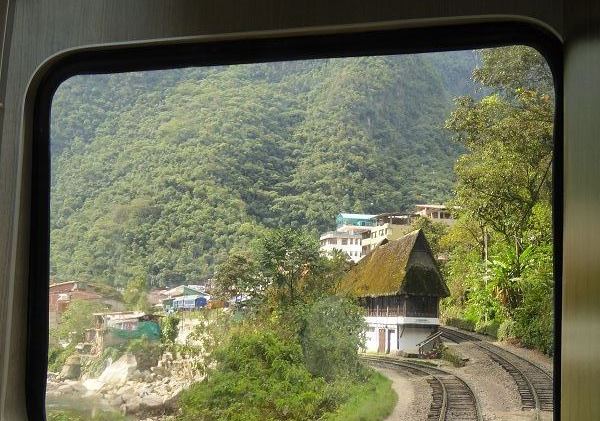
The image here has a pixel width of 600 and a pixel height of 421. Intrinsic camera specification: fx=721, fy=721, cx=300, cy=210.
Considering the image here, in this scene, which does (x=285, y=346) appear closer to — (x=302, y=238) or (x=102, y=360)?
(x=302, y=238)

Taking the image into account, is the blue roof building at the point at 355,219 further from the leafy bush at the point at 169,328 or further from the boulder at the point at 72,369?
the boulder at the point at 72,369

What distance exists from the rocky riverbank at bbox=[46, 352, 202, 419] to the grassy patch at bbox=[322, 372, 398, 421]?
407mm

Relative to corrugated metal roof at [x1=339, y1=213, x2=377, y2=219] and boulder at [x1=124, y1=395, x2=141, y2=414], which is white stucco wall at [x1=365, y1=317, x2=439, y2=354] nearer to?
corrugated metal roof at [x1=339, y1=213, x2=377, y2=219]

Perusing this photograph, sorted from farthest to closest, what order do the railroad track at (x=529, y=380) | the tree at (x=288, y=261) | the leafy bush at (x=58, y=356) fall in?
1. the leafy bush at (x=58, y=356)
2. the tree at (x=288, y=261)
3. the railroad track at (x=529, y=380)

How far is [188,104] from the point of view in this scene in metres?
2.04

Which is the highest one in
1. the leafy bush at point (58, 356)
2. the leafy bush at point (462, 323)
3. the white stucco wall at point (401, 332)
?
the leafy bush at point (462, 323)

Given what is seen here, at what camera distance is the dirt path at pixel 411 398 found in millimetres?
1810

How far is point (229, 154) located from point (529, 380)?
976 mm

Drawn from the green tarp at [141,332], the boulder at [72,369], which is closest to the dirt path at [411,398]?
the green tarp at [141,332]

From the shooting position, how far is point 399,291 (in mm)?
1876

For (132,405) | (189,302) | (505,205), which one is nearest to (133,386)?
(132,405)

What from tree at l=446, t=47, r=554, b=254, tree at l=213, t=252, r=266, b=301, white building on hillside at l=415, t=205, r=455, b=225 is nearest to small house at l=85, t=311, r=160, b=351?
tree at l=213, t=252, r=266, b=301
